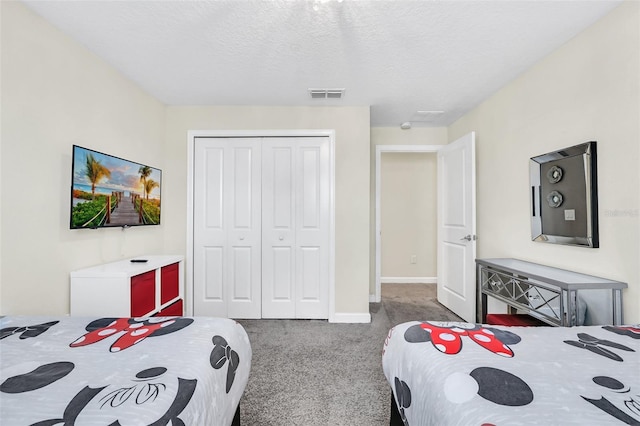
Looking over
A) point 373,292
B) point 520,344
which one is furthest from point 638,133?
point 373,292

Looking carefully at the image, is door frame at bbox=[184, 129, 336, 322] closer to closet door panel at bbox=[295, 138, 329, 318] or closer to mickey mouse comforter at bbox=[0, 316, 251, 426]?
closet door panel at bbox=[295, 138, 329, 318]

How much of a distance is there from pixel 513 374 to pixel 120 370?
126 centimetres

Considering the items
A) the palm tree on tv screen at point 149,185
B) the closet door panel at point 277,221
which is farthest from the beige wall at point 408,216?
the palm tree on tv screen at point 149,185

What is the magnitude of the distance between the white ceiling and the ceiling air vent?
0.07 metres

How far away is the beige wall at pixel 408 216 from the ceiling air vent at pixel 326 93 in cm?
247

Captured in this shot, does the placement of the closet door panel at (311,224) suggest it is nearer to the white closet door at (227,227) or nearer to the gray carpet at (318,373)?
the gray carpet at (318,373)

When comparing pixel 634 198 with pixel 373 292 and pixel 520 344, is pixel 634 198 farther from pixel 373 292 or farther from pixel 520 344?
pixel 373 292

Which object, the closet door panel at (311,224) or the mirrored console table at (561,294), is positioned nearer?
the mirrored console table at (561,294)

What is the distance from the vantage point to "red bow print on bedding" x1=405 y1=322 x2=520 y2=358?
3.62 feet

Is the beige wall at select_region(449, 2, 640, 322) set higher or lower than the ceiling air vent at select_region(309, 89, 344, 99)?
lower

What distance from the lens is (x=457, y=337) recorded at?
3.94 ft

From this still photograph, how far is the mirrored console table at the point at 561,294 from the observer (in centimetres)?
173

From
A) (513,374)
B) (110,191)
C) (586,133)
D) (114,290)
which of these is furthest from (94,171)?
(586,133)

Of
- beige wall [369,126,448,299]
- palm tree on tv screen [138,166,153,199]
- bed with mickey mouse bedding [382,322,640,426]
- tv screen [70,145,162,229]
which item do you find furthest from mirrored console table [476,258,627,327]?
palm tree on tv screen [138,166,153,199]
